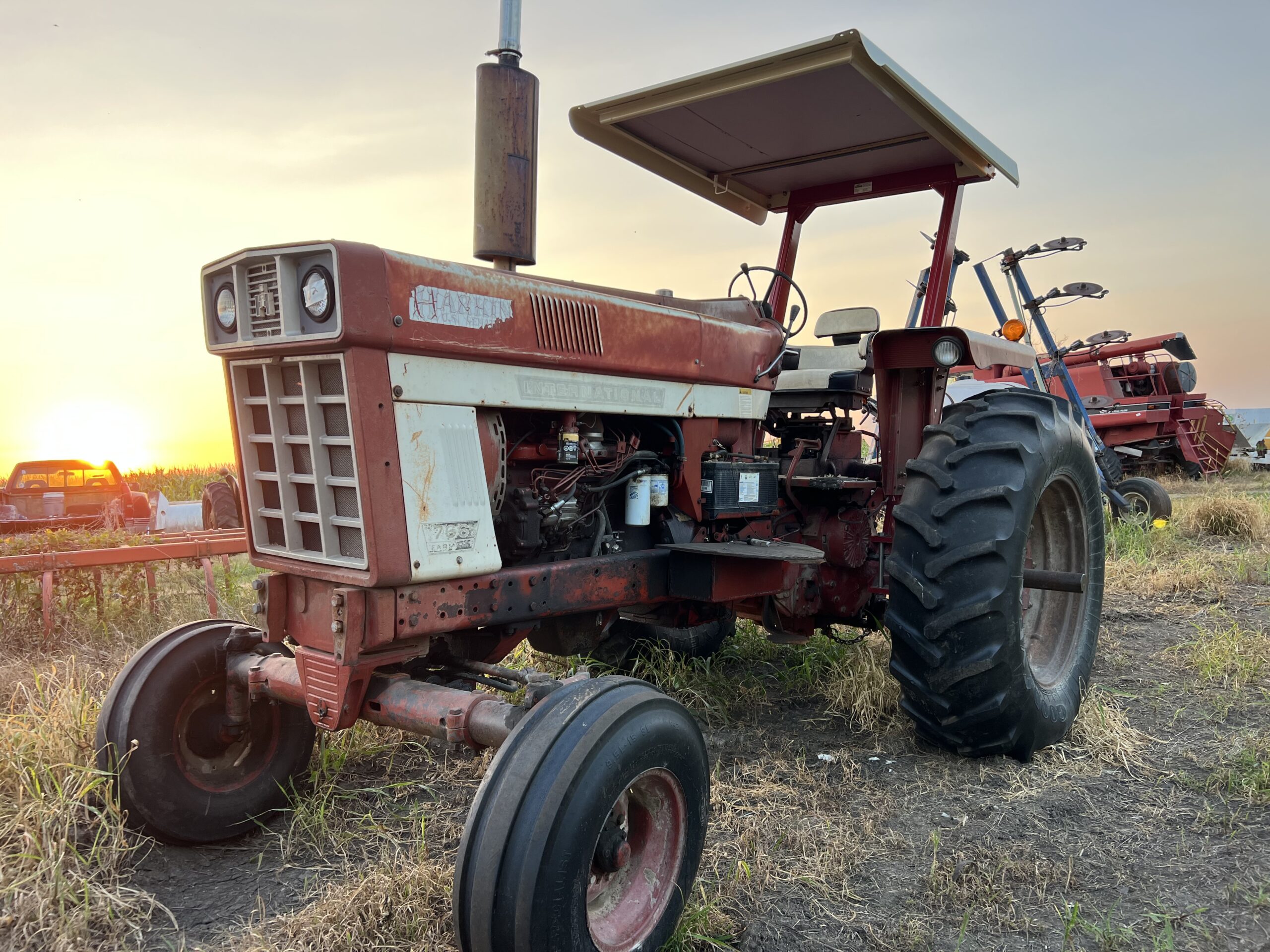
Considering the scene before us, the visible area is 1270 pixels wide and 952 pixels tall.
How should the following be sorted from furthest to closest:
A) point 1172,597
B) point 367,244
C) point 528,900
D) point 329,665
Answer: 1. point 1172,597
2. point 329,665
3. point 367,244
4. point 528,900

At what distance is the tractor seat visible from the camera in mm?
4078

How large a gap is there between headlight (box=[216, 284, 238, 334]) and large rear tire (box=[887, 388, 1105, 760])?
2301mm

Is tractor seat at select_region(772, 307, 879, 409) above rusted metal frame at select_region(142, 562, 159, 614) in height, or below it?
above

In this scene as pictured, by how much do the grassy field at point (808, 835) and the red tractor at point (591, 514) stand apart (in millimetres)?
192

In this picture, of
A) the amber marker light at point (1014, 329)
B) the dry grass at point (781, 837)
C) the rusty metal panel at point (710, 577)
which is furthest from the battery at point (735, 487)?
the amber marker light at point (1014, 329)

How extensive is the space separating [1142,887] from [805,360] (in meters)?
2.48

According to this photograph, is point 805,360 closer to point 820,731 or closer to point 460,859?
point 820,731

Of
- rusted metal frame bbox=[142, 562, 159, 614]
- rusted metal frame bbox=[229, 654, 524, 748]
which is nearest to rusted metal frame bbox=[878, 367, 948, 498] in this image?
rusted metal frame bbox=[229, 654, 524, 748]

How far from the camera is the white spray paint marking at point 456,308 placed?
8.02ft

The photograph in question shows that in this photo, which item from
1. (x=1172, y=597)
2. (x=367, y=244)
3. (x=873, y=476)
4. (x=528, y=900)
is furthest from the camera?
(x=1172, y=597)

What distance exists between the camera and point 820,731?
3.86 meters

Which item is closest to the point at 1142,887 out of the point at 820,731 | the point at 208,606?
the point at 820,731

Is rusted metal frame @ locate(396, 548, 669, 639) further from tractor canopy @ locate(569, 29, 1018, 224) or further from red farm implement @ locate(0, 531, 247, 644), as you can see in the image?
red farm implement @ locate(0, 531, 247, 644)

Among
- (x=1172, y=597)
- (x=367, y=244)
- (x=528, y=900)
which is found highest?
(x=367, y=244)
